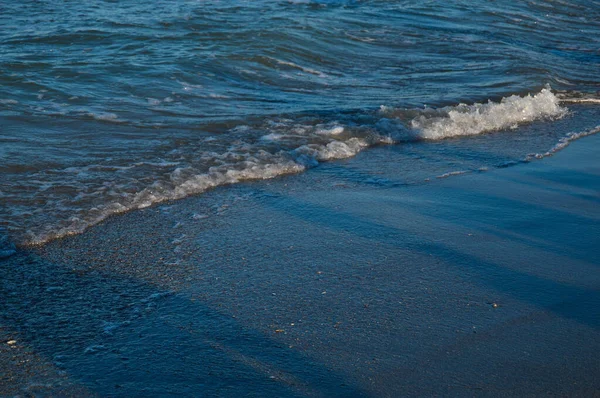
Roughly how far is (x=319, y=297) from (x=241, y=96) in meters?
4.89

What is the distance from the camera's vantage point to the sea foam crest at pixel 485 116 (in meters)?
7.06

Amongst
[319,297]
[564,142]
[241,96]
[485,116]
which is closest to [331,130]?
[485,116]

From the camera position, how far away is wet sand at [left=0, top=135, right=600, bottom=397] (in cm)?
306

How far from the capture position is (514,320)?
139 inches

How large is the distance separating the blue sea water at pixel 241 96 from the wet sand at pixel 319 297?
1.89ft

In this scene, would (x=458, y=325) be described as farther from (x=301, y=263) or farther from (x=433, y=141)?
(x=433, y=141)

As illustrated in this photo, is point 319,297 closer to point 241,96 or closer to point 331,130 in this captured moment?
point 331,130

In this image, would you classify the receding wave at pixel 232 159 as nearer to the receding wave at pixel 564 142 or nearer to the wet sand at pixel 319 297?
the receding wave at pixel 564 142

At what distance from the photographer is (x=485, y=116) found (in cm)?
741

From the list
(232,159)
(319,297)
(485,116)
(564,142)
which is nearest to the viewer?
(319,297)

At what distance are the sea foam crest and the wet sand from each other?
5.86ft

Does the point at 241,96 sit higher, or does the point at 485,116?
the point at 485,116

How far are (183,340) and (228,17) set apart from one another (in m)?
10.2

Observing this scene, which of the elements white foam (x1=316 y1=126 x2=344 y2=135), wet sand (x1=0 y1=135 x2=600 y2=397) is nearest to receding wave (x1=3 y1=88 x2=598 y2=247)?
white foam (x1=316 y1=126 x2=344 y2=135)
